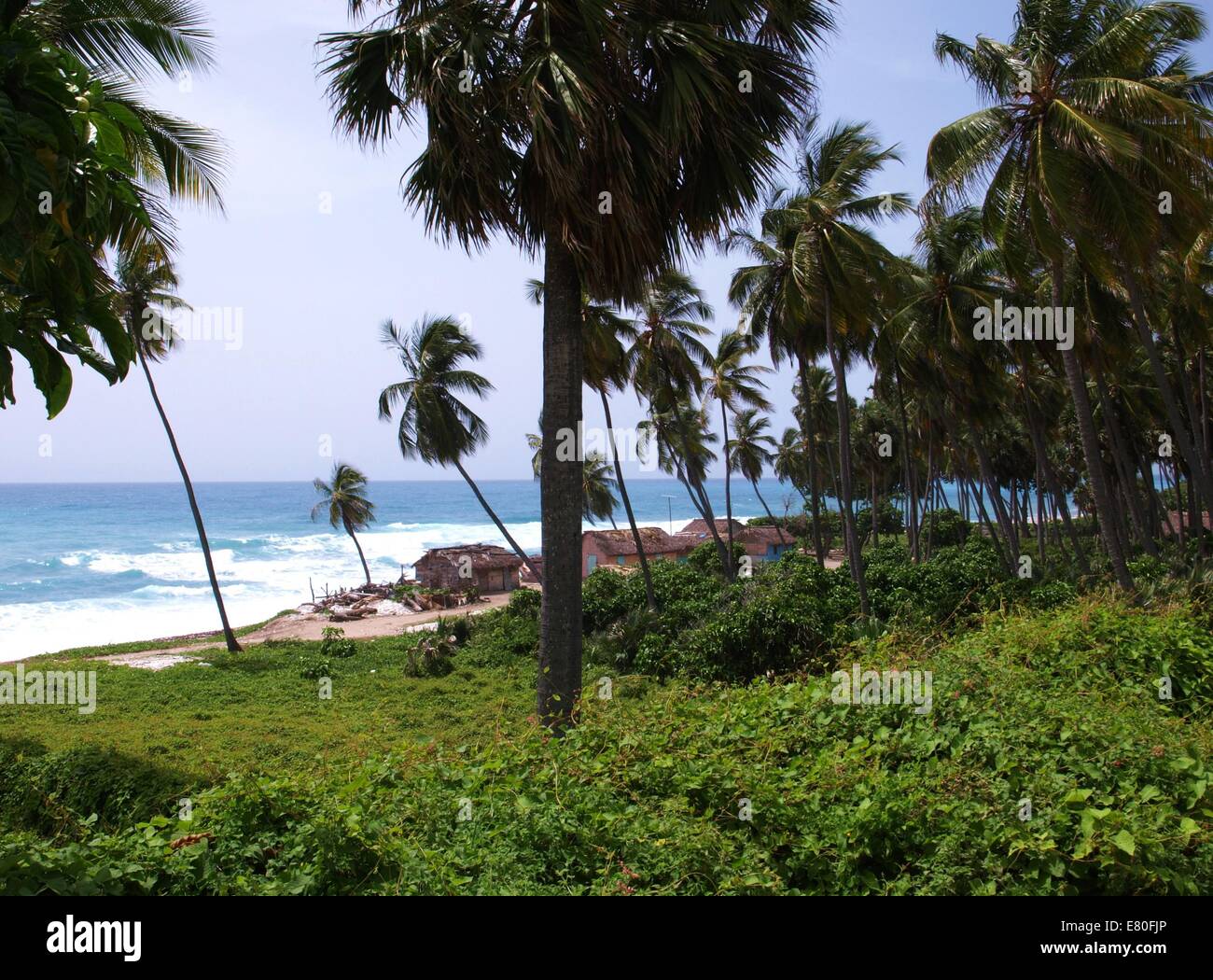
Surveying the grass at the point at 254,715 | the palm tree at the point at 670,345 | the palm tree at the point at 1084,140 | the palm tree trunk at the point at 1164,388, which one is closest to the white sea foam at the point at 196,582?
the grass at the point at 254,715

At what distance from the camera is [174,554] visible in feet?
257

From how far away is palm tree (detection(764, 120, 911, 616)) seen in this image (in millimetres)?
17172

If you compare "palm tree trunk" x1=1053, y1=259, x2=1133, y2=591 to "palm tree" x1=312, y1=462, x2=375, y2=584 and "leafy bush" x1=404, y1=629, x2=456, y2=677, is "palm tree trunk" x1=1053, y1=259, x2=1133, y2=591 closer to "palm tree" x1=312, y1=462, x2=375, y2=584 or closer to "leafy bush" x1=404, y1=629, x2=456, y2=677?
"leafy bush" x1=404, y1=629, x2=456, y2=677

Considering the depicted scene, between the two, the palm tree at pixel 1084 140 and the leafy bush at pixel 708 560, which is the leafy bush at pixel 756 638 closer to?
the palm tree at pixel 1084 140

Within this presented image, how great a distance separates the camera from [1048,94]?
1326 cm

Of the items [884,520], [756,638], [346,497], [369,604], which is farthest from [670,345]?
[884,520]

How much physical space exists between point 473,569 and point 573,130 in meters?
38.9

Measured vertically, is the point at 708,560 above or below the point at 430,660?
above

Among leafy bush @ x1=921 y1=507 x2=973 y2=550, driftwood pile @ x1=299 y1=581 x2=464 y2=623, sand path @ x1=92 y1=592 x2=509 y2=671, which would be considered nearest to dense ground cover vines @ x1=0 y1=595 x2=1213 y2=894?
sand path @ x1=92 y1=592 x2=509 y2=671

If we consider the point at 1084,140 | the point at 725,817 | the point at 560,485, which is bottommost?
the point at 725,817

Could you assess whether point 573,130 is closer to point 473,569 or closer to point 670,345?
point 670,345
